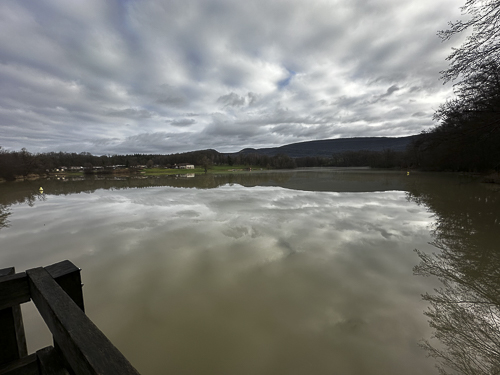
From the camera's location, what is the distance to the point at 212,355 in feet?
10.5

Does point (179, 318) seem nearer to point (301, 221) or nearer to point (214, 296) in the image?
point (214, 296)

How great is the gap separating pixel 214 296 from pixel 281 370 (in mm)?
1961

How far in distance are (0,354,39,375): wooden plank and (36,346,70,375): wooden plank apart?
0.13 feet

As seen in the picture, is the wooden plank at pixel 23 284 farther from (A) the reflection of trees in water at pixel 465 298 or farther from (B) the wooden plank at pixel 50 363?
(A) the reflection of trees in water at pixel 465 298

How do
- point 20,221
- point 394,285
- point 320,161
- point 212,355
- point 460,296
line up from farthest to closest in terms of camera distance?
point 320,161, point 20,221, point 394,285, point 460,296, point 212,355

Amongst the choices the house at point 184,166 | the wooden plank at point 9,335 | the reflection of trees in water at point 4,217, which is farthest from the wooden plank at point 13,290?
the house at point 184,166

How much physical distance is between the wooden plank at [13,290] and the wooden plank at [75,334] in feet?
0.18

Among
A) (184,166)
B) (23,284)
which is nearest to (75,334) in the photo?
(23,284)

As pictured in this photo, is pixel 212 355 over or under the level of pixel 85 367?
under

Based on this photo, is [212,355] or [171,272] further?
[171,272]

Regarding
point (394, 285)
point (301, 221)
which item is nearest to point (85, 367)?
point (394, 285)

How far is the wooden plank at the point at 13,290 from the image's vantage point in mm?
1600

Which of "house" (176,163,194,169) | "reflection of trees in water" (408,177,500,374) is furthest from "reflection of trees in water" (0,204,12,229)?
"house" (176,163,194,169)

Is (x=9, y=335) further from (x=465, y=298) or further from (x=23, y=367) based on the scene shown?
(x=465, y=298)
